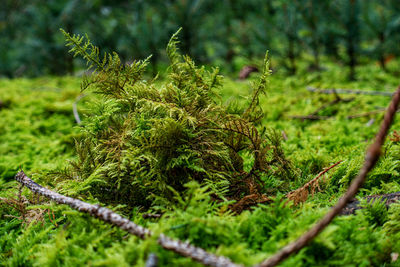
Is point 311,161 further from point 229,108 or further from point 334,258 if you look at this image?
point 334,258

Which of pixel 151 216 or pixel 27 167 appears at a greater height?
pixel 151 216

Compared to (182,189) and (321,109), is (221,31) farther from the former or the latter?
(182,189)

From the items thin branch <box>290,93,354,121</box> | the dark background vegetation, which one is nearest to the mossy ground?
thin branch <box>290,93,354,121</box>

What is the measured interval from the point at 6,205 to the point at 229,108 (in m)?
1.49

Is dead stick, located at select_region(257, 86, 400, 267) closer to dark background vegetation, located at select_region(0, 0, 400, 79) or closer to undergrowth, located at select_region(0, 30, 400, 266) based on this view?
undergrowth, located at select_region(0, 30, 400, 266)

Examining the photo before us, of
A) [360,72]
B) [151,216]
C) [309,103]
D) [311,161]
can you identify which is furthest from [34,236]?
[360,72]

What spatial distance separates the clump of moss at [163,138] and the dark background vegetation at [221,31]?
10.7 feet

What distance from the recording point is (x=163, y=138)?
1613 mm

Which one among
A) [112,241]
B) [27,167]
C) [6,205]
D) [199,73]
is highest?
[199,73]

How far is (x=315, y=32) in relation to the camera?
5332 mm

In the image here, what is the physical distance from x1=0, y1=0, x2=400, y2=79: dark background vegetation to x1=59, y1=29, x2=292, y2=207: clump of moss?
325cm

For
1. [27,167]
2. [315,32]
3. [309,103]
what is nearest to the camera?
[27,167]

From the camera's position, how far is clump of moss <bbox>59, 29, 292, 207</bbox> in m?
1.60

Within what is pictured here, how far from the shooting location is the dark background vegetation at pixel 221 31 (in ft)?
16.9
